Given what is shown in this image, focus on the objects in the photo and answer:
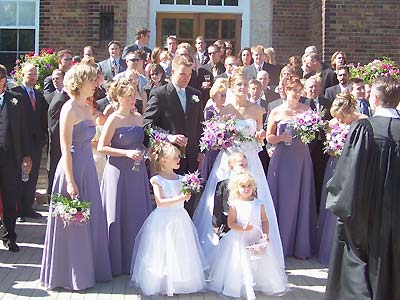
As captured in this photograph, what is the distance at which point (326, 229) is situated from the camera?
327 inches

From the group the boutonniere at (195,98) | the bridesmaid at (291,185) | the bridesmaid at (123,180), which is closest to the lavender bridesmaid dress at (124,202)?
the bridesmaid at (123,180)

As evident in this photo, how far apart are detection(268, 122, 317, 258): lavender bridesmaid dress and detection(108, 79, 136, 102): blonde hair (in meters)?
2.24

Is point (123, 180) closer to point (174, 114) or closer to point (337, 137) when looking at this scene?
point (174, 114)

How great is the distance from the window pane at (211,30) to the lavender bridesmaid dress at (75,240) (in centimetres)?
953

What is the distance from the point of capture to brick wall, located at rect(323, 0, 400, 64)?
14.6 metres

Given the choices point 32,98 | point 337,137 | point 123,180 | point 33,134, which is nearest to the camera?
point 123,180

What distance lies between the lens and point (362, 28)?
48.3ft

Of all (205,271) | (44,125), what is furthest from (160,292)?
(44,125)

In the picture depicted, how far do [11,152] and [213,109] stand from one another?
104 inches

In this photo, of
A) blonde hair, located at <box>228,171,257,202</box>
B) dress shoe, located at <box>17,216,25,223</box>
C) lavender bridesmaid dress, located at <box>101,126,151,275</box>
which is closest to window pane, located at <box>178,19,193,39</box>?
dress shoe, located at <box>17,216,25,223</box>

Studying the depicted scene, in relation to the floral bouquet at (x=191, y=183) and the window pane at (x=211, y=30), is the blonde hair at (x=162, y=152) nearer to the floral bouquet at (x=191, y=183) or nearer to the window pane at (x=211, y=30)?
the floral bouquet at (x=191, y=183)

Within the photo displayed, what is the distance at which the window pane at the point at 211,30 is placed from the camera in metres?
15.9

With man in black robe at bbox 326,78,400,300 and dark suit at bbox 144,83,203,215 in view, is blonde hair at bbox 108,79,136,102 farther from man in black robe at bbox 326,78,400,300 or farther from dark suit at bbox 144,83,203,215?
man in black robe at bbox 326,78,400,300

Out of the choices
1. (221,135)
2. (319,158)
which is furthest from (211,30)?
(221,135)
